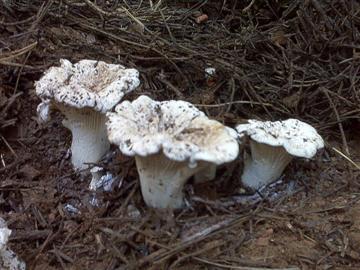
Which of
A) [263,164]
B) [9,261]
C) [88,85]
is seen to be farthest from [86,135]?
[263,164]

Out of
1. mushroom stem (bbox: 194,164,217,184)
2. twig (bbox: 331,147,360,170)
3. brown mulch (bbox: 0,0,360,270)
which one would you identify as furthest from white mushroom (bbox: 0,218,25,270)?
twig (bbox: 331,147,360,170)

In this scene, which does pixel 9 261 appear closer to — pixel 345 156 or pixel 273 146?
pixel 273 146

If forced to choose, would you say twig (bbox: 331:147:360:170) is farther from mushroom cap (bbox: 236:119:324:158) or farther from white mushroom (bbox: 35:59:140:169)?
white mushroom (bbox: 35:59:140:169)

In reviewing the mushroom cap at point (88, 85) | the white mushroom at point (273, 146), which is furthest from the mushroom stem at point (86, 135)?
the white mushroom at point (273, 146)

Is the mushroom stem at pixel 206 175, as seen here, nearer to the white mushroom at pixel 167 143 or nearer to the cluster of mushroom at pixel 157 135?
the cluster of mushroom at pixel 157 135

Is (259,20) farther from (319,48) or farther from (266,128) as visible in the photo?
(266,128)

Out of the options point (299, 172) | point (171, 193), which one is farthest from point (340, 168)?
point (171, 193)
